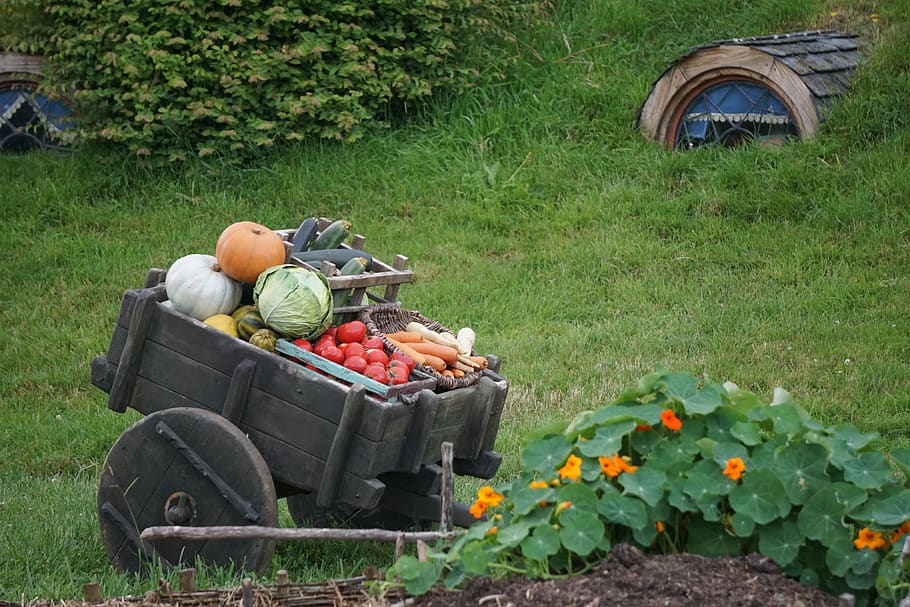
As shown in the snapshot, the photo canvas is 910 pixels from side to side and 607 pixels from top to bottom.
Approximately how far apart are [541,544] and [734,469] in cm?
57

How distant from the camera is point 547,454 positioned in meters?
3.10

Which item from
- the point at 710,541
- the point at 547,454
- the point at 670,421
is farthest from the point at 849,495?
the point at 547,454

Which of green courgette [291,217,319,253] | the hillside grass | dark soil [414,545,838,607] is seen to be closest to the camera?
dark soil [414,545,838,607]

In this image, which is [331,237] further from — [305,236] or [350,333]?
[350,333]

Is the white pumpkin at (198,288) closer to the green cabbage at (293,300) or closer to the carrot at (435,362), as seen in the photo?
the green cabbage at (293,300)

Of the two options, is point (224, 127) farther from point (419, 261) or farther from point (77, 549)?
point (77, 549)

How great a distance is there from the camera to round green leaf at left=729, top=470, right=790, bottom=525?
2830 mm

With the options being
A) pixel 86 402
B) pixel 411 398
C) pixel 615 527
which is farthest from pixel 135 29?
pixel 615 527

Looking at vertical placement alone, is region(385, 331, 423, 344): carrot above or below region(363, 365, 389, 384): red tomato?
above

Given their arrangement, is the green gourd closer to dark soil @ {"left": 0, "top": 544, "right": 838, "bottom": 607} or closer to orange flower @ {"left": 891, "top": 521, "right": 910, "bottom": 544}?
dark soil @ {"left": 0, "top": 544, "right": 838, "bottom": 607}

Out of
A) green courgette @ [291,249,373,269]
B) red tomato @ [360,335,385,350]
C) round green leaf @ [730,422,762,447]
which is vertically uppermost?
round green leaf @ [730,422,762,447]

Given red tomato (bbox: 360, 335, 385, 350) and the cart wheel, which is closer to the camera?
the cart wheel

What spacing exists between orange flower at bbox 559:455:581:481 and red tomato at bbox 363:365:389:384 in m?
1.28

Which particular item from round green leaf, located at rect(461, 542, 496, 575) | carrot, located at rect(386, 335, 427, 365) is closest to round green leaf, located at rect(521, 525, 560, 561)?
round green leaf, located at rect(461, 542, 496, 575)
